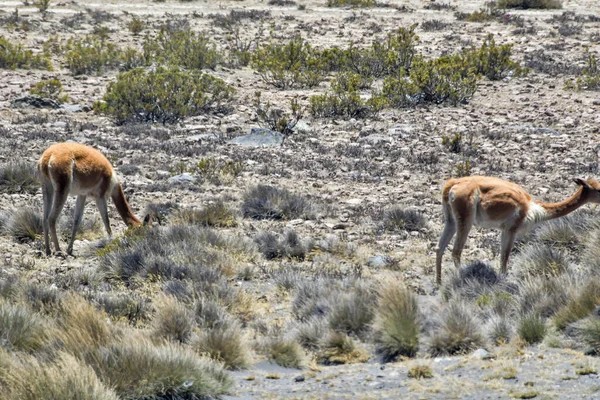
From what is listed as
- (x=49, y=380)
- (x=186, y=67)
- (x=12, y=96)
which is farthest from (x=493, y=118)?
(x=49, y=380)

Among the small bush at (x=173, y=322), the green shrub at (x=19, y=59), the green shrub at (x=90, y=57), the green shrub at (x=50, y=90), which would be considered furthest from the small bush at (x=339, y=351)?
the green shrub at (x=19, y=59)

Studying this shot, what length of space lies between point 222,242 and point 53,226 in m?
2.05

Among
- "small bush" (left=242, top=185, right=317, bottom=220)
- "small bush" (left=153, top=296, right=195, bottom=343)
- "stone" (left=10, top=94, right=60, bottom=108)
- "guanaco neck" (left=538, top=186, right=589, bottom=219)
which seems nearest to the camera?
"small bush" (left=153, top=296, right=195, bottom=343)

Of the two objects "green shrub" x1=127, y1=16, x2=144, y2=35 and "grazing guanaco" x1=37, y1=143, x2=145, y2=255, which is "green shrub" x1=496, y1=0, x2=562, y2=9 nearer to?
"green shrub" x1=127, y1=16, x2=144, y2=35

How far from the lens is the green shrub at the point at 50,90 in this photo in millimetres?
20312

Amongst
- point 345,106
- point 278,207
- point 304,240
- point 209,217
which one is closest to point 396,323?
point 304,240

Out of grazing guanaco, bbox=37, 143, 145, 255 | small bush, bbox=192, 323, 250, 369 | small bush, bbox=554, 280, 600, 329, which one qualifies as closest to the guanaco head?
small bush, bbox=554, 280, 600, 329

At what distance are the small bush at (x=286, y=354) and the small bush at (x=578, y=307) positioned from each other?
91.1 inches

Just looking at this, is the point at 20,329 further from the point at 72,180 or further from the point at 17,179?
the point at 17,179

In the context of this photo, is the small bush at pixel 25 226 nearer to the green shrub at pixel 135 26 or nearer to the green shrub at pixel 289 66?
the green shrub at pixel 289 66

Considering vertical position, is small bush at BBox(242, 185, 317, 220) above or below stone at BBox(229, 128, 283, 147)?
above

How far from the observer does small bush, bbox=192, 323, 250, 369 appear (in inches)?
291

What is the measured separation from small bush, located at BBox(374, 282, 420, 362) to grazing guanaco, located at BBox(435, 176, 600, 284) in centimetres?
159

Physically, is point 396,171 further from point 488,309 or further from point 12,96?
point 12,96
